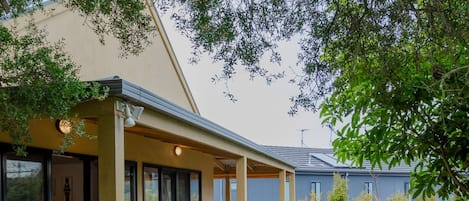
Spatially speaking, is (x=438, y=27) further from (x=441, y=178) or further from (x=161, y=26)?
(x=161, y=26)

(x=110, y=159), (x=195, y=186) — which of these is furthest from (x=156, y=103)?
(x=195, y=186)

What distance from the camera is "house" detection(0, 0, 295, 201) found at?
4.62 meters

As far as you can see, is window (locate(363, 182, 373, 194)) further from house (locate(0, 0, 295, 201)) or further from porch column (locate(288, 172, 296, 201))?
house (locate(0, 0, 295, 201))

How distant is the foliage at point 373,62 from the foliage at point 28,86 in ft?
3.42

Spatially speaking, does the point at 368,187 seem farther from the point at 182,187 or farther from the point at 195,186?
the point at 182,187

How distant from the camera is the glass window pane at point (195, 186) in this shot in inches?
424

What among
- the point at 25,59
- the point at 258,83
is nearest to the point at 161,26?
the point at 258,83

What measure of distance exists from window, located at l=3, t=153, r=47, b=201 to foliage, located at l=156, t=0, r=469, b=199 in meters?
2.41

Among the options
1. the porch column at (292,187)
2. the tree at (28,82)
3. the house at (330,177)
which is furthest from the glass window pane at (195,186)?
the house at (330,177)

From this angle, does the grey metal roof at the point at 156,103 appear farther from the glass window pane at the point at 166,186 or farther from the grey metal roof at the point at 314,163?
the grey metal roof at the point at 314,163

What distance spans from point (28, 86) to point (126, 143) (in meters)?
4.16

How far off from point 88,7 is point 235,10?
→ 112 cm

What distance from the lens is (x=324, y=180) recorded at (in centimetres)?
1975

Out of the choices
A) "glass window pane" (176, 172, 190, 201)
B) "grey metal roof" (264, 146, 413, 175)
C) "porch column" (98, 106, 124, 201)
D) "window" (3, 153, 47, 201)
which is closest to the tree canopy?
"porch column" (98, 106, 124, 201)
